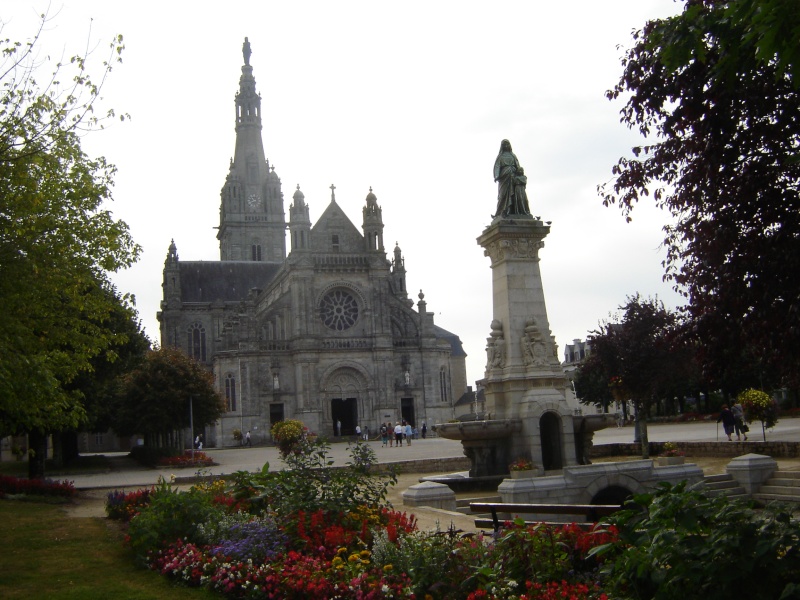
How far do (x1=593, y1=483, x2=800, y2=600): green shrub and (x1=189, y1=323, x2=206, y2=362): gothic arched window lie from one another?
7328 centimetres

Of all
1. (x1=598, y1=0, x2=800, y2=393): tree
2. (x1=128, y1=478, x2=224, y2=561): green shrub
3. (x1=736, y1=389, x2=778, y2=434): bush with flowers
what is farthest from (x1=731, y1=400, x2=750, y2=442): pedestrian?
(x1=128, y1=478, x2=224, y2=561): green shrub

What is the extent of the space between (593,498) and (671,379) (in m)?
12.3

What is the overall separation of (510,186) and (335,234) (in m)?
44.6

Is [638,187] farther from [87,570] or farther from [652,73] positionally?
[87,570]

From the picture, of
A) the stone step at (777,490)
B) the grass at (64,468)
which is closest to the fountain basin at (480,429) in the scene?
the stone step at (777,490)

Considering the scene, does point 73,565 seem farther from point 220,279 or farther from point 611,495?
point 220,279

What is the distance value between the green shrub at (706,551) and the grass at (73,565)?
16.5 ft

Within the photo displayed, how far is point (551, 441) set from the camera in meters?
18.6

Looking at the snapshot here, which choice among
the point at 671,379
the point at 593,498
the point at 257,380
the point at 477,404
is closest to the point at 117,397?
the point at 257,380

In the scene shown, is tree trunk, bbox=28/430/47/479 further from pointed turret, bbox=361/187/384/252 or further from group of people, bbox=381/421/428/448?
pointed turret, bbox=361/187/384/252

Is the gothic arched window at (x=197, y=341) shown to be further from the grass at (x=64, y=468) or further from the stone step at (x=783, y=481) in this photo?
the stone step at (x=783, y=481)

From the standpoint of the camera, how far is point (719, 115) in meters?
10.1

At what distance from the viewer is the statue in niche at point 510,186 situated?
19281 millimetres

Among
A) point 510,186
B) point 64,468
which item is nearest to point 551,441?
point 510,186
